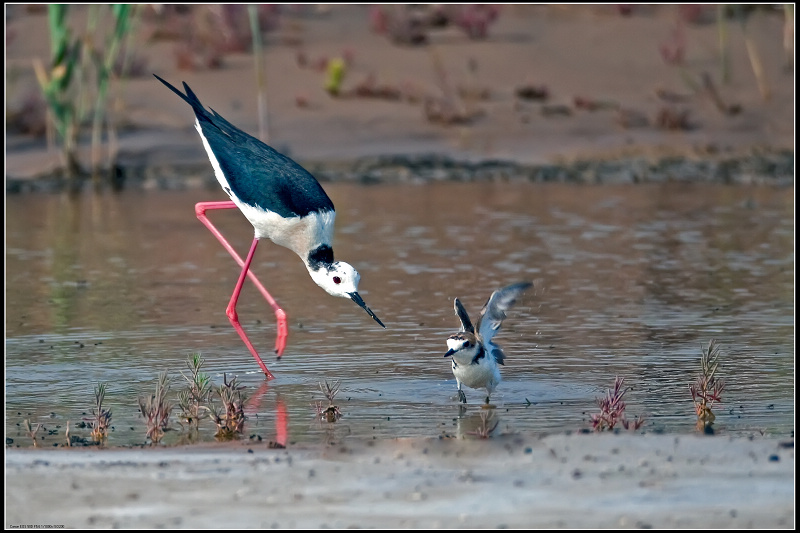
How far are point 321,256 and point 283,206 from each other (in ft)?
1.27

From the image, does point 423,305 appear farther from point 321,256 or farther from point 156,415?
point 156,415

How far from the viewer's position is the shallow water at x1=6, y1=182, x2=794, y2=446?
7.18 meters

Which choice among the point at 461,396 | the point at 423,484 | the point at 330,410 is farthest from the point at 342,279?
the point at 423,484

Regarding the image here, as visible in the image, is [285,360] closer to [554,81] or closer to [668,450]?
[668,450]

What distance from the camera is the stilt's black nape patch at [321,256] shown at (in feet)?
27.9

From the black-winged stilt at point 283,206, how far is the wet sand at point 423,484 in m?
2.24

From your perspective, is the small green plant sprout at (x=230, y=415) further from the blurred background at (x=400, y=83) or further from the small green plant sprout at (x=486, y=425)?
the blurred background at (x=400, y=83)

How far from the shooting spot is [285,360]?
8.50 m

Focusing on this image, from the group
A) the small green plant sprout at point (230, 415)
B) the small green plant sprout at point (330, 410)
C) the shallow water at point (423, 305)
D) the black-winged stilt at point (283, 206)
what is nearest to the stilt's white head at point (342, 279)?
the black-winged stilt at point (283, 206)

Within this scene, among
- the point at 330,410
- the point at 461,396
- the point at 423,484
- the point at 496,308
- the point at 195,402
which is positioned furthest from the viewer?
the point at 496,308

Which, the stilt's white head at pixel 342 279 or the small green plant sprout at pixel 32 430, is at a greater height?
the stilt's white head at pixel 342 279

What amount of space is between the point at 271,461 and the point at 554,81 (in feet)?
47.6

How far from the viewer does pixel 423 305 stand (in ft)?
33.3

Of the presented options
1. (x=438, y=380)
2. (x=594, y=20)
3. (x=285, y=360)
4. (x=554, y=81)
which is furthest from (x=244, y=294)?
(x=594, y=20)
